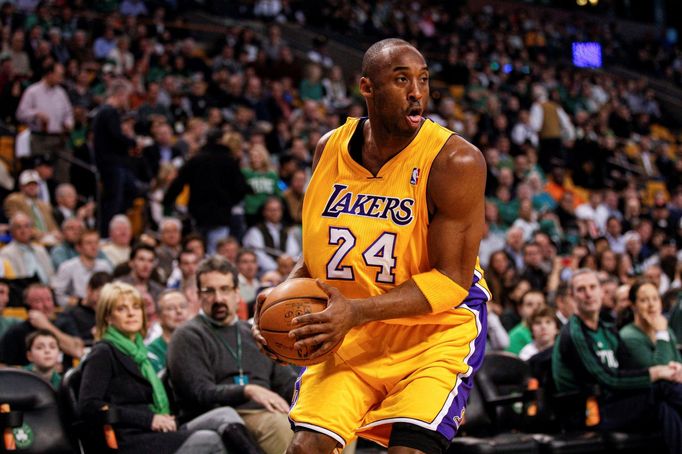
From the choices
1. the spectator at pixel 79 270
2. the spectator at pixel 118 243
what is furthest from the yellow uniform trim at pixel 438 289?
the spectator at pixel 118 243

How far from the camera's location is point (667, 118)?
959 inches

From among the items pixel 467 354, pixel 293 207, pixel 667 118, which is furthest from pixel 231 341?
pixel 667 118

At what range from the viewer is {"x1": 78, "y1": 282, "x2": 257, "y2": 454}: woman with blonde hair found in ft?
18.5

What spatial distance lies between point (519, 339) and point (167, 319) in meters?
3.29

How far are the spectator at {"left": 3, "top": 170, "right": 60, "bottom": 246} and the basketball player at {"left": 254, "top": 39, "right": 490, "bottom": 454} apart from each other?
22.0ft

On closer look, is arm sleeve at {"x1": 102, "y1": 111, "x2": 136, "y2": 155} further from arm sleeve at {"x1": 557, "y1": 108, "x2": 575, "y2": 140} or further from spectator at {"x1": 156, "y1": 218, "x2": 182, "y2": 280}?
arm sleeve at {"x1": 557, "y1": 108, "x2": 575, "y2": 140}

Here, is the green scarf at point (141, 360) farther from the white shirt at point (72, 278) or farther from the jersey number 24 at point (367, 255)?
the white shirt at point (72, 278)

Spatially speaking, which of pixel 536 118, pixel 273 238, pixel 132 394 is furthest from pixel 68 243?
pixel 536 118

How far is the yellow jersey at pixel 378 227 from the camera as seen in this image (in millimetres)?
3922

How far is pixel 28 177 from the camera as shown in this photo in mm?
10703

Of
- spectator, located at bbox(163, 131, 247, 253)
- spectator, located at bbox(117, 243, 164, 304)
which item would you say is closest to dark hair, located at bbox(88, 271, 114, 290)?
spectator, located at bbox(117, 243, 164, 304)

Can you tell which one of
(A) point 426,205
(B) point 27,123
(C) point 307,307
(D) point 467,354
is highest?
(B) point 27,123

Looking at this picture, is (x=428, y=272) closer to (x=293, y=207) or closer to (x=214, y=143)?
(x=214, y=143)

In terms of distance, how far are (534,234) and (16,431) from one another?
8.07m
